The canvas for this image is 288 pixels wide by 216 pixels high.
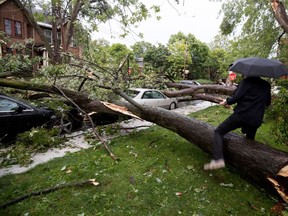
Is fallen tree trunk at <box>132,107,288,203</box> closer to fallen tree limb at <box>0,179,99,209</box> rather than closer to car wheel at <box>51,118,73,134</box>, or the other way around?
fallen tree limb at <box>0,179,99,209</box>

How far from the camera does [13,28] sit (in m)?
23.2

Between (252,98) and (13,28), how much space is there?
26636mm

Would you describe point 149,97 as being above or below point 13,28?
below

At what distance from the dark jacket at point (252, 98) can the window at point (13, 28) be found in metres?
26.2

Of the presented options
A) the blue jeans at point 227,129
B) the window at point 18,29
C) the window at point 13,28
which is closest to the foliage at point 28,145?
the blue jeans at point 227,129

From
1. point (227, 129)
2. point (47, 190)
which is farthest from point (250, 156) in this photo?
point (47, 190)

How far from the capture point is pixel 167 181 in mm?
3785

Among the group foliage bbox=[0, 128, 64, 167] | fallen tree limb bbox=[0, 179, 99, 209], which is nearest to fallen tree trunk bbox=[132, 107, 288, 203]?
fallen tree limb bbox=[0, 179, 99, 209]

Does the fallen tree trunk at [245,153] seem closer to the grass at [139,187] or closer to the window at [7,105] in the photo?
the grass at [139,187]

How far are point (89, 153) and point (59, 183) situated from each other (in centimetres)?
135

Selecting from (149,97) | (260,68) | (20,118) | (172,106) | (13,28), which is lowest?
(172,106)

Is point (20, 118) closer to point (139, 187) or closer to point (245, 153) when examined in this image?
point (139, 187)

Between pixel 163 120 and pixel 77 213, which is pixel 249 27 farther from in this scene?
pixel 77 213

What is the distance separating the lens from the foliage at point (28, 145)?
4695 millimetres
